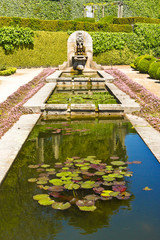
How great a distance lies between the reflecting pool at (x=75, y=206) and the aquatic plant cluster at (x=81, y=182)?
78 millimetres

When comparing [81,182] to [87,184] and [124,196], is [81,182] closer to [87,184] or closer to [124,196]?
[87,184]

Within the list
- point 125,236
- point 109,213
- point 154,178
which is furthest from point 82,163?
point 125,236

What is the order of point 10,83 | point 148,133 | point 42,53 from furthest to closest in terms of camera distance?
point 42,53
point 10,83
point 148,133

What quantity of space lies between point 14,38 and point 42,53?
2.52 m

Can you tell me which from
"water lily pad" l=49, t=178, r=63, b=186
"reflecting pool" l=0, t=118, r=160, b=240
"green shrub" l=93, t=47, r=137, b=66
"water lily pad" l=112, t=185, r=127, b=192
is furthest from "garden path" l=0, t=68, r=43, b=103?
"green shrub" l=93, t=47, r=137, b=66

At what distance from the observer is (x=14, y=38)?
21516 mm

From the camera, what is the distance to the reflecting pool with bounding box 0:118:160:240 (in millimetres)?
2533

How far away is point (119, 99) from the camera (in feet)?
27.3

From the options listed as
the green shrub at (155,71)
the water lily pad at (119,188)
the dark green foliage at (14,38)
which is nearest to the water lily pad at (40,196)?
the water lily pad at (119,188)

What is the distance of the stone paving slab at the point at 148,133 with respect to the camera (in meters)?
4.64

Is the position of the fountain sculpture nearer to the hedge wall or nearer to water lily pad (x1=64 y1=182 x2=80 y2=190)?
the hedge wall

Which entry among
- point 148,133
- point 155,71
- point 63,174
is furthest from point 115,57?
point 63,174

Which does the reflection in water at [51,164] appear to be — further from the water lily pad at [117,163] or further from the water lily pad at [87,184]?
the water lily pad at [87,184]

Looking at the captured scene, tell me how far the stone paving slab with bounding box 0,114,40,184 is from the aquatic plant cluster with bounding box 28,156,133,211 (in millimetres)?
366
